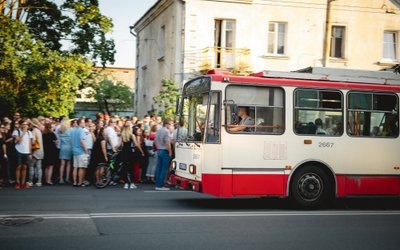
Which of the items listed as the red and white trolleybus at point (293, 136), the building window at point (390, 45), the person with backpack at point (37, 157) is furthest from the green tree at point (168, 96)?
the building window at point (390, 45)

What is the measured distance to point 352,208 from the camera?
11.5 metres

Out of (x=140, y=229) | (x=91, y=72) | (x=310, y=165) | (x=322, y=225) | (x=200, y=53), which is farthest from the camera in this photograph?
(x=200, y=53)

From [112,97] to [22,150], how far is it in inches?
1335

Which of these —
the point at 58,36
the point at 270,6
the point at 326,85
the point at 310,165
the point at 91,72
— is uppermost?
the point at 270,6

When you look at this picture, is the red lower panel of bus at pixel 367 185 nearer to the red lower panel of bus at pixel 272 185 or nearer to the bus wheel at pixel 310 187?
the red lower panel of bus at pixel 272 185

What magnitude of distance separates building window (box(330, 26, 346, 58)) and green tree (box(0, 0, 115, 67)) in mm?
11674

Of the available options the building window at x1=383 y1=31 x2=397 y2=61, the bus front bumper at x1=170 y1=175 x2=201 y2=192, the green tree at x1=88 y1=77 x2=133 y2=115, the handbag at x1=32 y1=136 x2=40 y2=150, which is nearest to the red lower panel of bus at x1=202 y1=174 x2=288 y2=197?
the bus front bumper at x1=170 y1=175 x2=201 y2=192

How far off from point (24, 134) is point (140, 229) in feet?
23.4

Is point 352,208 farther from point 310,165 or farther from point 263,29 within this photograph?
point 263,29

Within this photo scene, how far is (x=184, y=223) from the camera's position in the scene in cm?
879

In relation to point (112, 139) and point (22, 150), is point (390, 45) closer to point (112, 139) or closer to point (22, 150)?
point (112, 139)

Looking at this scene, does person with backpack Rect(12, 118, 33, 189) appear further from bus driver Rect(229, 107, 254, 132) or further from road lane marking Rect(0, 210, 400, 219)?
bus driver Rect(229, 107, 254, 132)

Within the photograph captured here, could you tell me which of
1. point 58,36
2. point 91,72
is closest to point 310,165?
point 91,72

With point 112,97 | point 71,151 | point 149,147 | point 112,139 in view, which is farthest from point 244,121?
point 112,97
